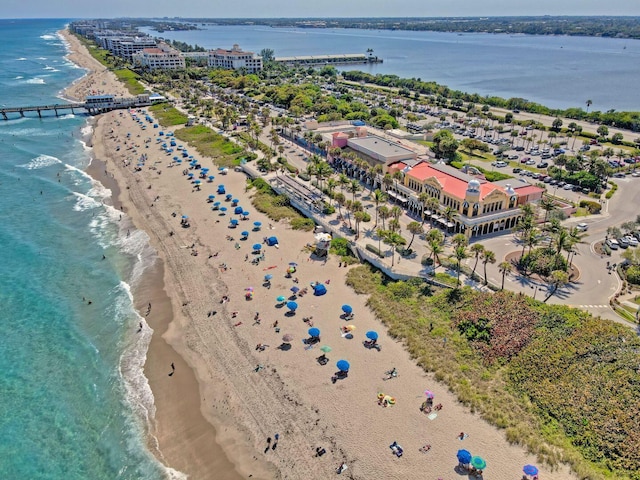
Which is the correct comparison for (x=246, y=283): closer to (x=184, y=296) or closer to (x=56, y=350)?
(x=184, y=296)

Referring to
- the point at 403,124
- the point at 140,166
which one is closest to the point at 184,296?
the point at 140,166

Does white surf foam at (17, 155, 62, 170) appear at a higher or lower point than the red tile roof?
lower

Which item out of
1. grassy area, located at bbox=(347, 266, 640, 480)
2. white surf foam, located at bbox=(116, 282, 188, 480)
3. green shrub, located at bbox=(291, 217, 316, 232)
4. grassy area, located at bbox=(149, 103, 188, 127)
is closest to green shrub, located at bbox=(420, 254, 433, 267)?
grassy area, located at bbox=(347, 266, 640, 480)

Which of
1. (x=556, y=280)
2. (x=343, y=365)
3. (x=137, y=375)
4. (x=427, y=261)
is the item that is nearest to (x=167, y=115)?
(x=427, y=261)

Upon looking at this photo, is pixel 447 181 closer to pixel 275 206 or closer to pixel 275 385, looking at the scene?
pixel 275 206

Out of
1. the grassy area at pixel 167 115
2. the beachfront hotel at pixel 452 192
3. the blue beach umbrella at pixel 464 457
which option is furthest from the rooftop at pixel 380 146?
the grassy area at pixel 167 115

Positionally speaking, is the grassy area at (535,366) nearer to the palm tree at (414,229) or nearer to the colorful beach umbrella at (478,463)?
the colorful beach umbrella at (478,463)

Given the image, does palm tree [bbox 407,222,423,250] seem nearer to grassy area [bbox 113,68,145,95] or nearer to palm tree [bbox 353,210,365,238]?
palm tree [bbox 353,210,365,238]
